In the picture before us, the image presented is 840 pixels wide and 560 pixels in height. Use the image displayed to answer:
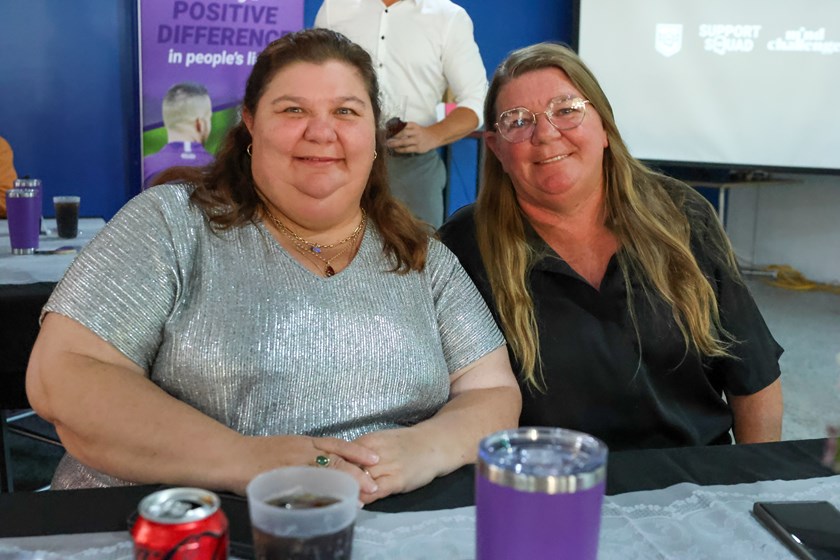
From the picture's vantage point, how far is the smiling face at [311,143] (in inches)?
58.4

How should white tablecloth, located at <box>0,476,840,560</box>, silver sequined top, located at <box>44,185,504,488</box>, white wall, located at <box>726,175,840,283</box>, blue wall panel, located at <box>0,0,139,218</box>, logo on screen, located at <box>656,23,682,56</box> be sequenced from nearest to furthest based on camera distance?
1. white tablecloth, located at <box>0,476,840,560</box>
2. silver sequined top, located at <box>44,185,504,488</box>
3. blue wall panel, located at <box>0,0,139,218</box>
4. logo on screen, located at <box>656,23,682,56</box>
5. white wall, located at <box>726,175,840,283</box>

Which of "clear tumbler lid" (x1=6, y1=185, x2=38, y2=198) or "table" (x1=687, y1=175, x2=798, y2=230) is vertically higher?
"clear tumbler lid" (x1=6, y1=185, x2=38, y2=198)

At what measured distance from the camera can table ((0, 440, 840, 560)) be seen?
920 mm

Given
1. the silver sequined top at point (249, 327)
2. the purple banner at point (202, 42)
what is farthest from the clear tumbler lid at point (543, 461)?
the purple banner at point (202, 42)

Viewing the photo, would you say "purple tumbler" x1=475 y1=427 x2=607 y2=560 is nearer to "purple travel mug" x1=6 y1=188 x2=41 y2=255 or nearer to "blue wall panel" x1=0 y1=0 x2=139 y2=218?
"purple travel mug" x1=6 y1=188 x2=41 y2=255

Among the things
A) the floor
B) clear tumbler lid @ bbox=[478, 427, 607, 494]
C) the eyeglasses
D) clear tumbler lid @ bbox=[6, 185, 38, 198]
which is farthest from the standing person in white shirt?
clear tumbler lid @ bbox=[478, 427, 607, 494]

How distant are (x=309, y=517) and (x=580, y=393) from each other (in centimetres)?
107

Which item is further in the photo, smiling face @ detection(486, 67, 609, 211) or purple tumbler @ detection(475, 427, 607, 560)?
smiling face @ detection(486, 67, 609, 211)

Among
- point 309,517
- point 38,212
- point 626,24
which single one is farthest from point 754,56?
point 309,517

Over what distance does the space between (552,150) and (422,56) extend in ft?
7.74

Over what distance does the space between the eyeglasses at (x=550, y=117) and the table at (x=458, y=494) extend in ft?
2.63

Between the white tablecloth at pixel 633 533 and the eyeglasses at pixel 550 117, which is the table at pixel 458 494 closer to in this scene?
the white tablecloth at pixel 633 533

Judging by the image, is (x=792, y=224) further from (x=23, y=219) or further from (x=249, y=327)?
(x=249, y=327)

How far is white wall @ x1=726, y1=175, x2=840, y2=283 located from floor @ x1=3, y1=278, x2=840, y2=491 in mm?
300
